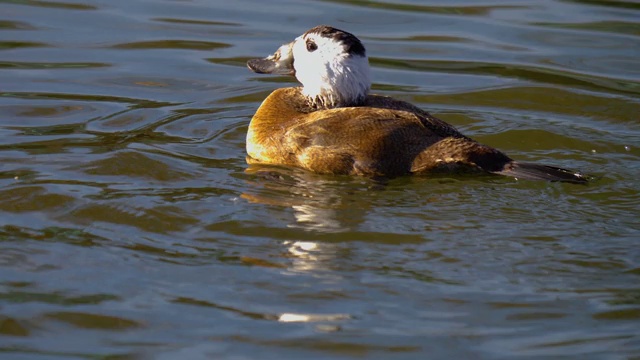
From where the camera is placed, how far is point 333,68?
826 centimetres

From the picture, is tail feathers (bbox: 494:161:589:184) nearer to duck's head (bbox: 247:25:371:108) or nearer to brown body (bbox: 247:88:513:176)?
brown body (bbox: 247:88:513:176)

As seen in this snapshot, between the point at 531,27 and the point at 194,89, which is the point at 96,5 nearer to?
the point at 194,89

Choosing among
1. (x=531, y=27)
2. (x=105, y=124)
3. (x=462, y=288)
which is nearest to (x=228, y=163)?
(x=105, y=124)

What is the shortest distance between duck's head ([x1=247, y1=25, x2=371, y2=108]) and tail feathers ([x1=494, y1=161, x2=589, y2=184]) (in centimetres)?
121

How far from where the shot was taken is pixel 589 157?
8414 mm

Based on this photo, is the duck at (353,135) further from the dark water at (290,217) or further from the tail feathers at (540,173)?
the dark water at (290,217)

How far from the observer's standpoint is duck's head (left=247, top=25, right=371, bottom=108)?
27.0 feet

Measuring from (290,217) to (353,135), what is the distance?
3.11ft

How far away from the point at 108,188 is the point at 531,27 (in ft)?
20.0

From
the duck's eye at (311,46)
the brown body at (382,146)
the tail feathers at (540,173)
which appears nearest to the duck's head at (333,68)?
the duck's eye at (311,46)

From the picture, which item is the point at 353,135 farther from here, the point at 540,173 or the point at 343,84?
the point at 540,173

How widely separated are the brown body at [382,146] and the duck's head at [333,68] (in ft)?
0.95

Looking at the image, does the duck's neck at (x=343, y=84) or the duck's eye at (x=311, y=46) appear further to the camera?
the duck's eye at (x=311, y=46)

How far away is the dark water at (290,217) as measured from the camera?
5602 millimetres
